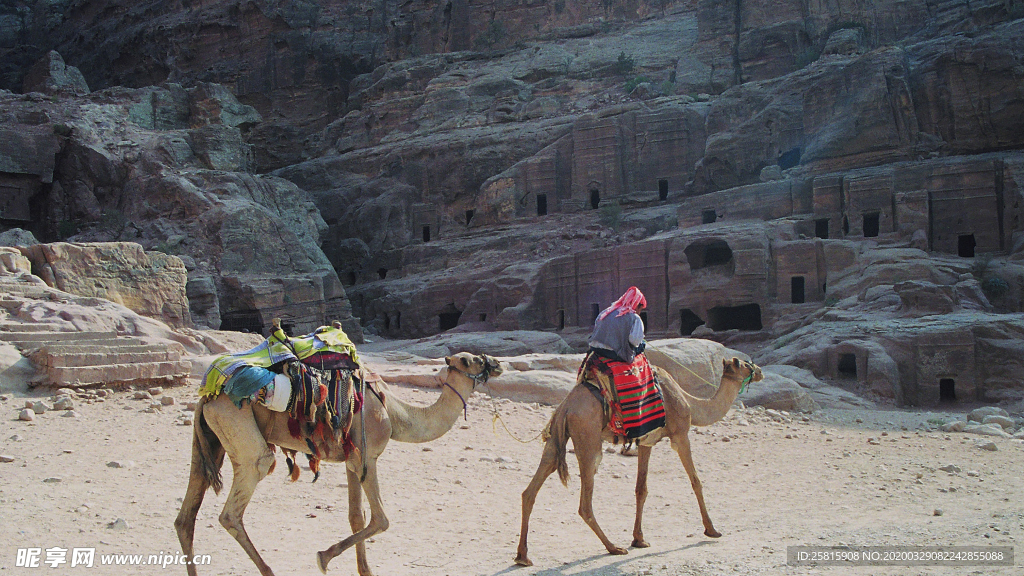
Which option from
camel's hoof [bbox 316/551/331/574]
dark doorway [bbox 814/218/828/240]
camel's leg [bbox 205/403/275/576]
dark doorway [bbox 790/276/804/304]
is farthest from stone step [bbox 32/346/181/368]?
dark doorway [bbox 814/218/828/240]

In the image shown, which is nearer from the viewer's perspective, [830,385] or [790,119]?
[830,385]

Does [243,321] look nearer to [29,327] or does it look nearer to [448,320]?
[448,320]

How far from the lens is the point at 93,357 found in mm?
12852

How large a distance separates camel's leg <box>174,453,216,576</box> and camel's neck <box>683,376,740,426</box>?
16.1 ft

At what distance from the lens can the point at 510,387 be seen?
15.6m

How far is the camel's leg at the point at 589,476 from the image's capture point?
7.82m

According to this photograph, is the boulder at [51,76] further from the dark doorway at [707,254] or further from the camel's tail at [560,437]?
the camel's tail at [560,437]

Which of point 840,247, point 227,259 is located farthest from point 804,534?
point 227,259

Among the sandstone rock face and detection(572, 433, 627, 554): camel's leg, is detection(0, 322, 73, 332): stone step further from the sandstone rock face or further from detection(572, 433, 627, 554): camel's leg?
detection(572, 433, 627, 554): camel's leg

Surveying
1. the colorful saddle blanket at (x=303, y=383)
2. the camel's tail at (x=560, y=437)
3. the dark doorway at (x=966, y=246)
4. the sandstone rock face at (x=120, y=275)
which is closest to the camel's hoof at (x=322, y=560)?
the colorful saddle blanket at (x=303, y=383)

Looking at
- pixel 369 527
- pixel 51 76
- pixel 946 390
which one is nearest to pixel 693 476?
pixel 369 527

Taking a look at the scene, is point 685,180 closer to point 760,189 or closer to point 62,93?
point 760,189

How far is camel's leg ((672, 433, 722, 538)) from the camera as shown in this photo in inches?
333

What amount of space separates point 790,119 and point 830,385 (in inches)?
884
